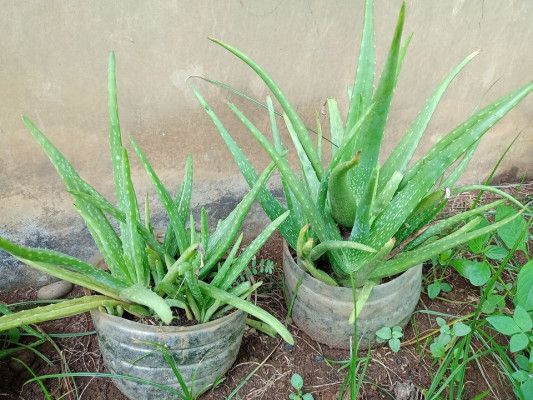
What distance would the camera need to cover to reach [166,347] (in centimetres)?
75

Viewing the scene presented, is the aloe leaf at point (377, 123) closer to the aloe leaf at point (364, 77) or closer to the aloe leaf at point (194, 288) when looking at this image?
the aloe leaf at point (364, 77)

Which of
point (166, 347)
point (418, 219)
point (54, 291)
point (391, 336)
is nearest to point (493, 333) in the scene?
point (391, 336)

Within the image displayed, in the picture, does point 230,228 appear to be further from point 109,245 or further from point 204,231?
point 109,245

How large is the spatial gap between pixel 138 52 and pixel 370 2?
0.48 meters

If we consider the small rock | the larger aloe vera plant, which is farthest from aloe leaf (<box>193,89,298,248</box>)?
the small rock

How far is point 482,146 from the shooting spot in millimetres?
1494

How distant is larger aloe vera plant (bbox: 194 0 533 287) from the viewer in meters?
0.73

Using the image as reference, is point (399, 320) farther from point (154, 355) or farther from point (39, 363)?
point (39, 363)

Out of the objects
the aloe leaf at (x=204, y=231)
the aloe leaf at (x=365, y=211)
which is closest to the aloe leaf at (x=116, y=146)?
the aloe leaf at (x=204, y=231)

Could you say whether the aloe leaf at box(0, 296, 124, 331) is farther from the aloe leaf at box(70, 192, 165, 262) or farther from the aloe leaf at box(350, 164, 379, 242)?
the aloe leaf at box(350, 164, 379, 242)

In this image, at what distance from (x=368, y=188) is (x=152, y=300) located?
35cm

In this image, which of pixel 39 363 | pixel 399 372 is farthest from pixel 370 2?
pixel 39 363

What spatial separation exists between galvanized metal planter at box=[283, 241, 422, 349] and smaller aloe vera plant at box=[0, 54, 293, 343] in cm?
15

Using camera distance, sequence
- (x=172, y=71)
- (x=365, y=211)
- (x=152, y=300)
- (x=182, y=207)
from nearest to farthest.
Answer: (x=152, y=300)
(x=365, y=211)
(x=182, y=207)
(x=172, y=71)
